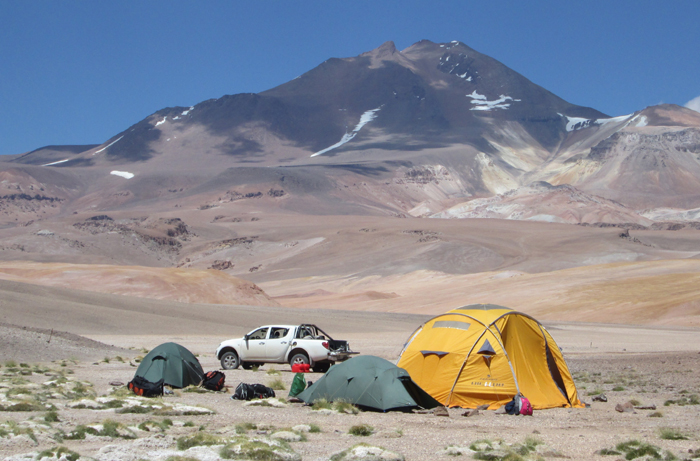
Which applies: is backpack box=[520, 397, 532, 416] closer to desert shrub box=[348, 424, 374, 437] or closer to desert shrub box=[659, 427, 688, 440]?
desert shrub box=[659, 427, 688, 440]

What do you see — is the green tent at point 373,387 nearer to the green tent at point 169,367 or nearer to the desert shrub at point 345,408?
the desert shrub at point 345,408

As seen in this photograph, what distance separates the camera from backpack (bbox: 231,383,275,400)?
13359 mm

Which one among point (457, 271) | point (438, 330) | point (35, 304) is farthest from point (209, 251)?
point (438, 330)

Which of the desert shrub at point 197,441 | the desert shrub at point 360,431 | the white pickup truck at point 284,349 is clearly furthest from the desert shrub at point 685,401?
the desert shrub at point 197,441

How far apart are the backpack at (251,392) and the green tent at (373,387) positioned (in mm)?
1155

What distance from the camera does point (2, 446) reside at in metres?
8.08

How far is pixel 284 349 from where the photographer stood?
18.2 m

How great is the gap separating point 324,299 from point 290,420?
198 feet

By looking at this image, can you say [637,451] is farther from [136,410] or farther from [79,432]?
[136,410]

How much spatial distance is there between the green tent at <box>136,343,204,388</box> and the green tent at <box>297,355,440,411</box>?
3218 millimetres

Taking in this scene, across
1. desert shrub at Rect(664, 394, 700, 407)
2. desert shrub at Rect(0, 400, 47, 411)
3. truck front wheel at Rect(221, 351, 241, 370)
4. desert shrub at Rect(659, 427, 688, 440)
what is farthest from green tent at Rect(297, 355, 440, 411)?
truck front wheel at Rect(221, 351, 241, 370)

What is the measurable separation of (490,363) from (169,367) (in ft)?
21.0

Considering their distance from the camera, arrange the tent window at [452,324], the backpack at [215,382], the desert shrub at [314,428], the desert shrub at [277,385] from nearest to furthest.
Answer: the desert shrub at [314,428], the tent window at [452,324], the backpack at [215,382], the desert shrub at [277,385]

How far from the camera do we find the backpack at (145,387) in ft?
A: 43.6
